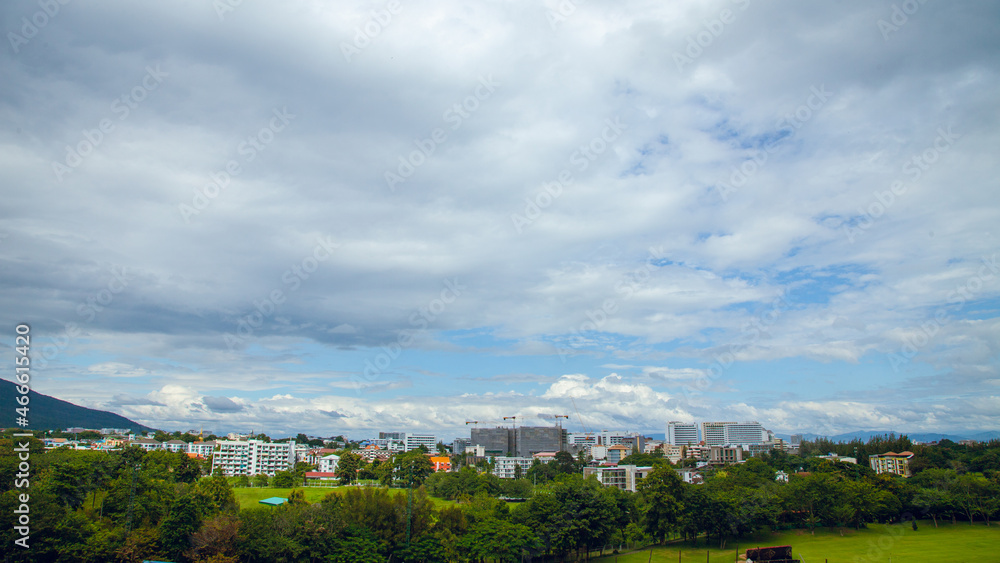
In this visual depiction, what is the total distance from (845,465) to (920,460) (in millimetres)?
28377

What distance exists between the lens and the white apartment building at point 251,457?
115375mm

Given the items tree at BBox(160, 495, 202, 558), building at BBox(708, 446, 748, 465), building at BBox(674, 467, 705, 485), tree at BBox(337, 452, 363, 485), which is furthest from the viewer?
building at BBox(708, 446, 748, 465)

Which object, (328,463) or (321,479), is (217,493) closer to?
(321,479)

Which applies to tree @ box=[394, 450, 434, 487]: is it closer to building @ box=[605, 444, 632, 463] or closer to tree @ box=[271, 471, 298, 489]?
tree @ box=[271, 471, 298, 489]

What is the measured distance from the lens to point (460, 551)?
39.7m

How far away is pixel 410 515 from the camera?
129ft

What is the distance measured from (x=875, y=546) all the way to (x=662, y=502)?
17.9m

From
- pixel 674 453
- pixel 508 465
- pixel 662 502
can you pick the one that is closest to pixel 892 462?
pixel 674 453

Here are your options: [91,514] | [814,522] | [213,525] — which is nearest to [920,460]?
[814,522]

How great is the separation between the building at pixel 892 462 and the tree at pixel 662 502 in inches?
2885

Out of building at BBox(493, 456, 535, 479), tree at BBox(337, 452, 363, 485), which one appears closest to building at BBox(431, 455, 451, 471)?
building at BBox(493, 456, 535, 479)

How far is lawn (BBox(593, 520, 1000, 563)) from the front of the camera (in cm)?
4331

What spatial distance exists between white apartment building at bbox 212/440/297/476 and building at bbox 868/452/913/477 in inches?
4449

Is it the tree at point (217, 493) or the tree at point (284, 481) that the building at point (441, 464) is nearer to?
the tree at point (284, 481)
